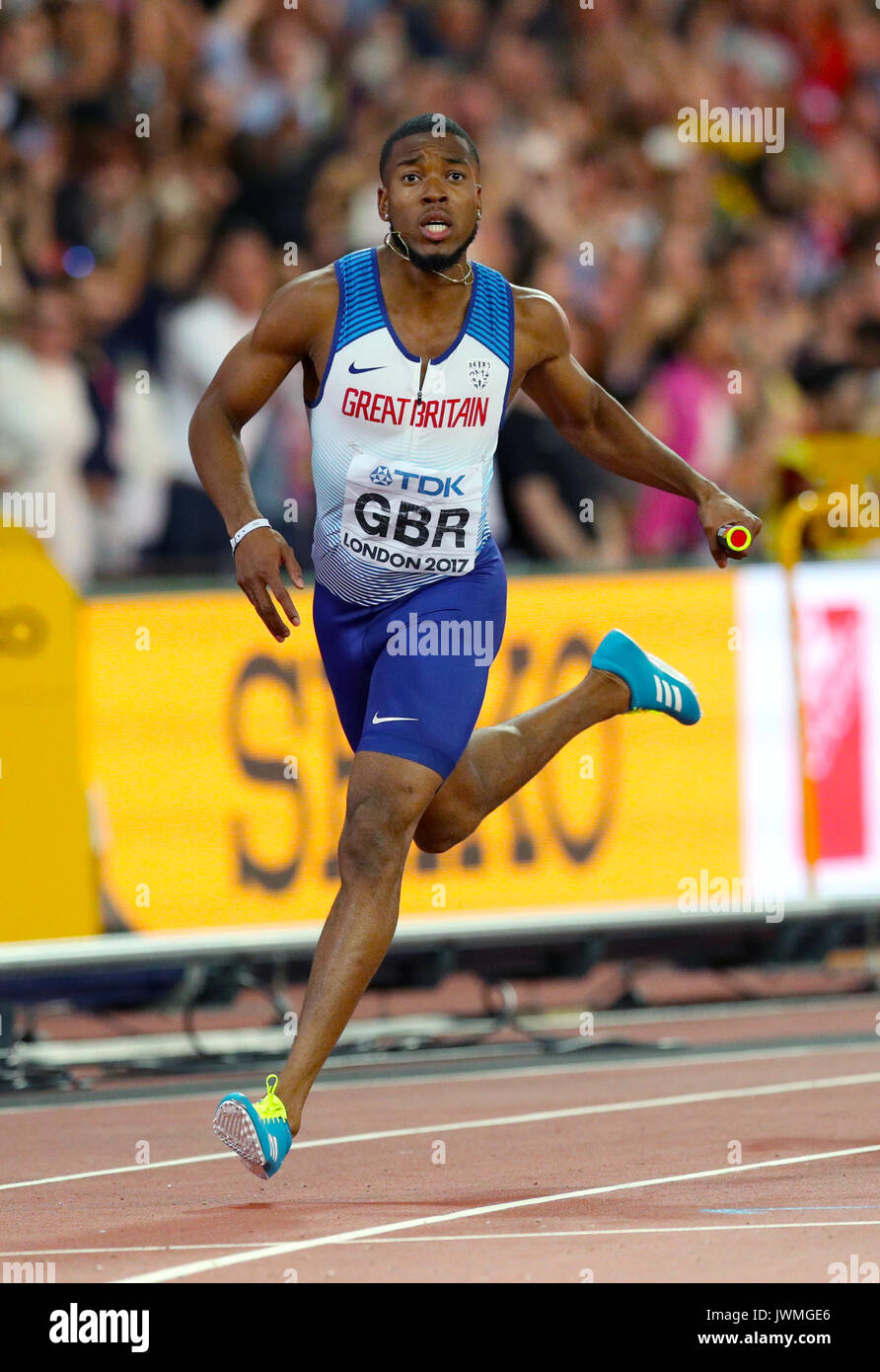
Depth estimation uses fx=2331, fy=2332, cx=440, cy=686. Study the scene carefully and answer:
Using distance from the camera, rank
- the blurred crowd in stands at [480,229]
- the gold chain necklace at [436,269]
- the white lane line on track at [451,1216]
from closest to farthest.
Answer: the white lane line on track at [451,1216]
the gold chain necklace at [436,269]
the blurred crowd in stands at [480,229]

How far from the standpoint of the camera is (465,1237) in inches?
213

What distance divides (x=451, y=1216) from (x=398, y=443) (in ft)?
6.75

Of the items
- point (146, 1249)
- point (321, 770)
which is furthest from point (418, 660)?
point (321, 770)

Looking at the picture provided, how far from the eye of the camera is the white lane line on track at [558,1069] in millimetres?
8555

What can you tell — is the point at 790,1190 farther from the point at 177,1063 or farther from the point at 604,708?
the point at 177,1063

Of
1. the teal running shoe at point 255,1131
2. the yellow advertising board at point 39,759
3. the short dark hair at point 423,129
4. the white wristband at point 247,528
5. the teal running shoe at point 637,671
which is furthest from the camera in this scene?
the yellow advertising board at point 39,759

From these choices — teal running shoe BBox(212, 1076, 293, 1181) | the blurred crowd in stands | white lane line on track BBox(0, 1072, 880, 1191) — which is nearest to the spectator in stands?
the blurred crowd in stands

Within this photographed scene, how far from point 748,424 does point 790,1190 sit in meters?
8.56

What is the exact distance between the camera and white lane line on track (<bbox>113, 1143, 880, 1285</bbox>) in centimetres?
500

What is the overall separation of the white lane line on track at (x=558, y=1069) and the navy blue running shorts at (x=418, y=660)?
2.45 m

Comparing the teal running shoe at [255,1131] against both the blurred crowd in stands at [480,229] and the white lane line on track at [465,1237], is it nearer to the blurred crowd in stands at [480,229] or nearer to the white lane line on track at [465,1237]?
the white lane line on track at [465,1237]

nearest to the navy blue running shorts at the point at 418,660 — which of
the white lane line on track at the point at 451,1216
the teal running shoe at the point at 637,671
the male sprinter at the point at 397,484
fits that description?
the male sprinter at the point at 397,484

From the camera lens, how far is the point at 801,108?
17469 mm

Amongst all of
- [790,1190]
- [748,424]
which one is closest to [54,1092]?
[790,1190]
